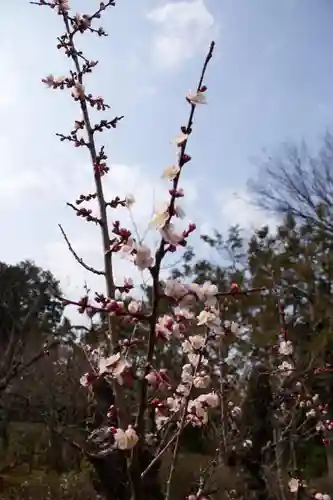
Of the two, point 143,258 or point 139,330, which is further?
point 139,330

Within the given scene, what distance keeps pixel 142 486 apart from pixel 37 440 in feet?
37.2

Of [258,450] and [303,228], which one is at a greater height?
[303,228]

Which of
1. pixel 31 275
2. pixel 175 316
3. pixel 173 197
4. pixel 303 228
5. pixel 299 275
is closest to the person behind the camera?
pixel 173 197

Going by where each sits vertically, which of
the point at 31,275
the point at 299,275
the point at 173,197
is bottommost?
the point at 173,197

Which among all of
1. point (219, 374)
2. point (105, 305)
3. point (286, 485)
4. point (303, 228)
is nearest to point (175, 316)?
point (105, 305)

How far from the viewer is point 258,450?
6.14 meters

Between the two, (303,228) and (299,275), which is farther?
(303,228)

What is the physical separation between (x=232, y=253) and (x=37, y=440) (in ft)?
19.2

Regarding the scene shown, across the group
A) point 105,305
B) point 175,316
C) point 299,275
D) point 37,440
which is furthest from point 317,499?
point 37,440

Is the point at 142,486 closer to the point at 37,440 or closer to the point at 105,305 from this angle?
the point at 105,305

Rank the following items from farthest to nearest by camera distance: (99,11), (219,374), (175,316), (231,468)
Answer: (231,468) → (219,374) → (99,11) → (175,316)

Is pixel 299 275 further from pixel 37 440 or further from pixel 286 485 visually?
pixel 37 440

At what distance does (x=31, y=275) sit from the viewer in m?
20.3

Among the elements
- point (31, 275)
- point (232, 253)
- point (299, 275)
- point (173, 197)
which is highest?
point (31, 275)
